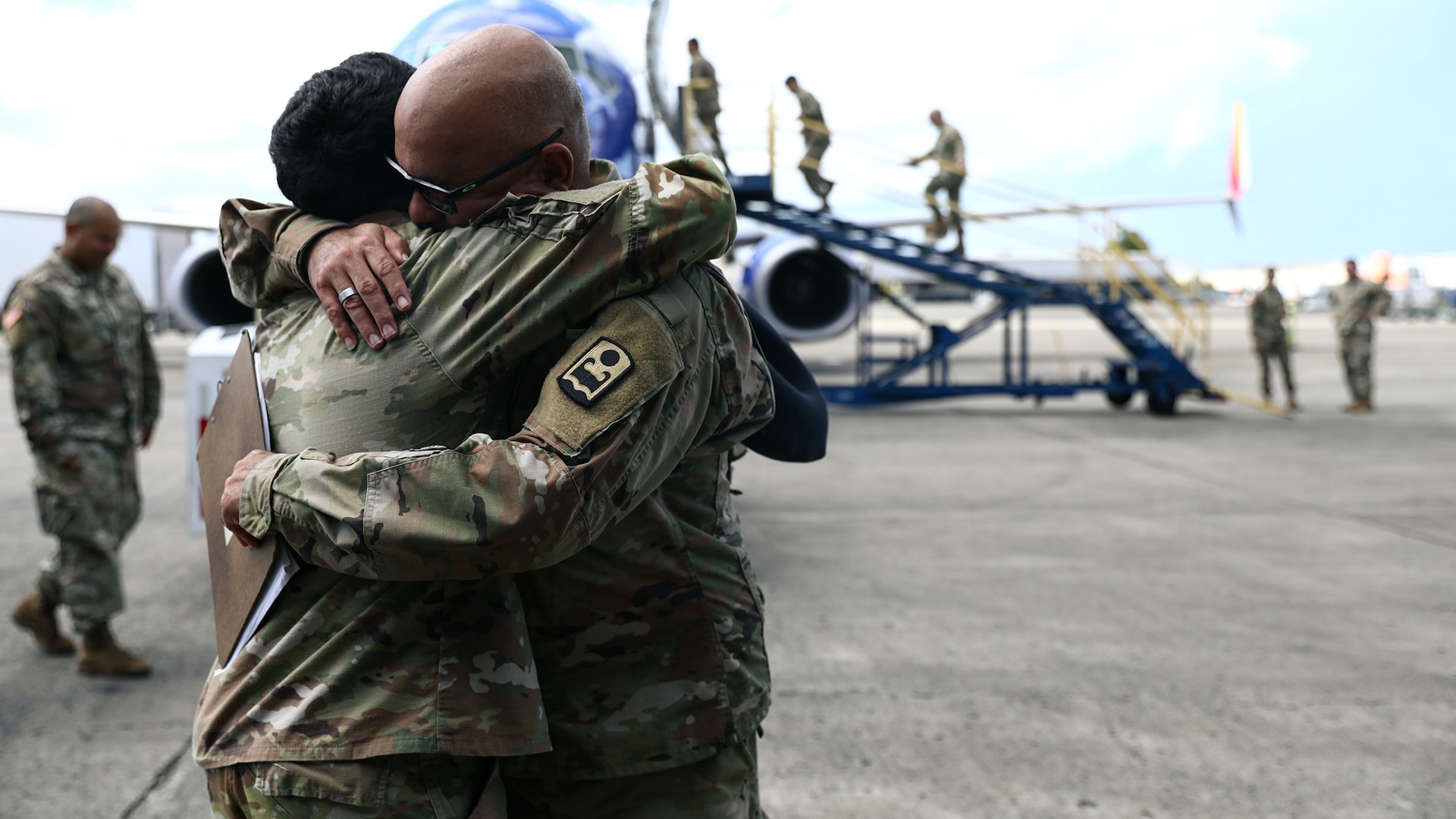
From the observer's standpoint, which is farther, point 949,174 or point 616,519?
point 949,174

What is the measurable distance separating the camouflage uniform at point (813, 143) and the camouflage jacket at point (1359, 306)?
6.93 m

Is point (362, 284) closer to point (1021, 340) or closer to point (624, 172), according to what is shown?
point (624, 172)

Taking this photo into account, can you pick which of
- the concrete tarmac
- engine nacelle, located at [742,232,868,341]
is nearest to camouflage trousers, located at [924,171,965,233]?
engine nacelle, located at [742,232,868,341]

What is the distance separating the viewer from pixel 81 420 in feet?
13.6

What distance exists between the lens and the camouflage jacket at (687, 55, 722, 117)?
31.9ft

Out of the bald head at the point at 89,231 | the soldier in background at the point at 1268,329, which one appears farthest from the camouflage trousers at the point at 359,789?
the soldier in background at the point at 1268,329

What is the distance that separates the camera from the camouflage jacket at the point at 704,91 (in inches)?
383

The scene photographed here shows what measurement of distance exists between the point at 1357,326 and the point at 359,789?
14.4 meters

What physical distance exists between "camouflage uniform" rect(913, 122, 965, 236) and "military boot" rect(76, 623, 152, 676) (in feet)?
31.4

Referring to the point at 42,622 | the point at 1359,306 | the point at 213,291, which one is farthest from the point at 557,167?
the point at 1359,306

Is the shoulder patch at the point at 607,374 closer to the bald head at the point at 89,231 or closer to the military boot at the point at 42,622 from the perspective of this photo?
the bald head at the point at 89,231

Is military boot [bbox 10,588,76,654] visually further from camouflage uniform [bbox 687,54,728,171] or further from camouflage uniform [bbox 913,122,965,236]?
camouflage uniform [bbox 913,122,965,236]

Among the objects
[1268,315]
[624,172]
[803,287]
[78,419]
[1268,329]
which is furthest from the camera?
[803,287]

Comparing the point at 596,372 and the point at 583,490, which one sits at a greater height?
the point at 596,372
